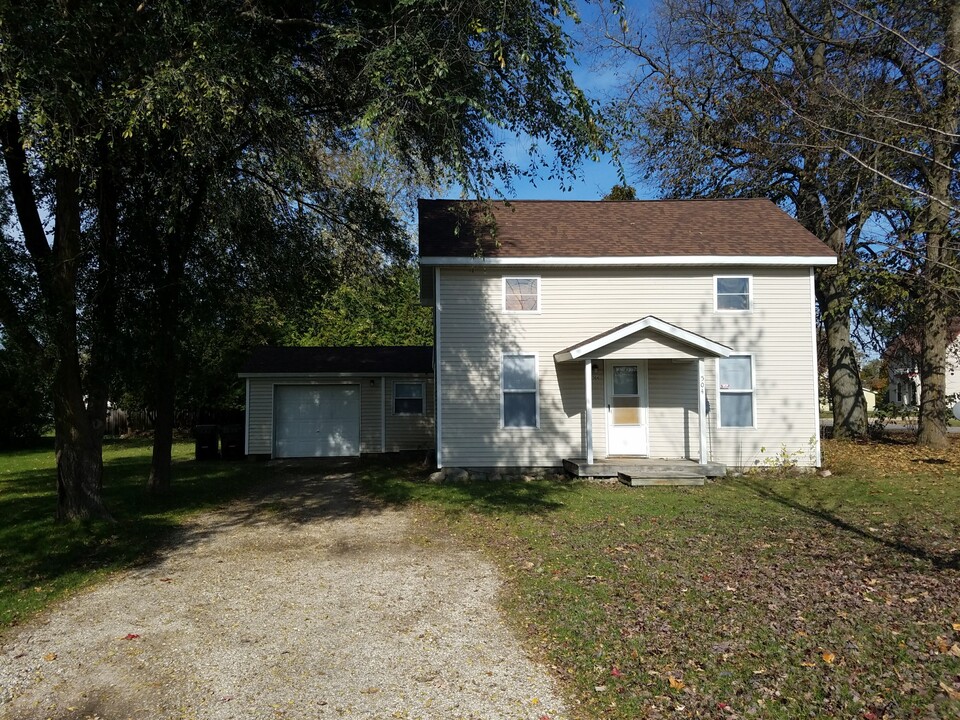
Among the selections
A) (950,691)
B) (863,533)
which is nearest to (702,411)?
(863,533)

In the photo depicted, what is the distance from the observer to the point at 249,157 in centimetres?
1005

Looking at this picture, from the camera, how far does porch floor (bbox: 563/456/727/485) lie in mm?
12703

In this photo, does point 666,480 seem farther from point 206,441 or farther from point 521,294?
point 206,441

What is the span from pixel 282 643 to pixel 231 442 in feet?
48.5

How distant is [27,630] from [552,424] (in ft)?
32.8

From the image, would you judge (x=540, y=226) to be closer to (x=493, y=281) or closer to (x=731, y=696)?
(x=493, y=281)

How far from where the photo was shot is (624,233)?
1484cm

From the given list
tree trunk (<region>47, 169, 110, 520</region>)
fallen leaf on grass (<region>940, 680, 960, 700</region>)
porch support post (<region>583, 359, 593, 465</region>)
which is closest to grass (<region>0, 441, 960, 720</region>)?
fallen leaf on grass (<region>940, 680, 960, 700</region>)

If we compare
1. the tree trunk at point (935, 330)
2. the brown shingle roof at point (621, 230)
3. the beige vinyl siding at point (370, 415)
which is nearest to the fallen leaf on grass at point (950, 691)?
the brown shingle roof at point (621, 230)

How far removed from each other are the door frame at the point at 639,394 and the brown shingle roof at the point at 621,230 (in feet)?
7.30

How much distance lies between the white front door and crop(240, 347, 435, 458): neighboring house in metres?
6.30

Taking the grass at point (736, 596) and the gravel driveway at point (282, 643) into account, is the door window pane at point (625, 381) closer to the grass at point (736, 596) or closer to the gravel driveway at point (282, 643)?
the grass at point (736, 596)

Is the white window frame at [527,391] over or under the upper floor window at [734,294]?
under

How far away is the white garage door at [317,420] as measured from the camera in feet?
62.2
